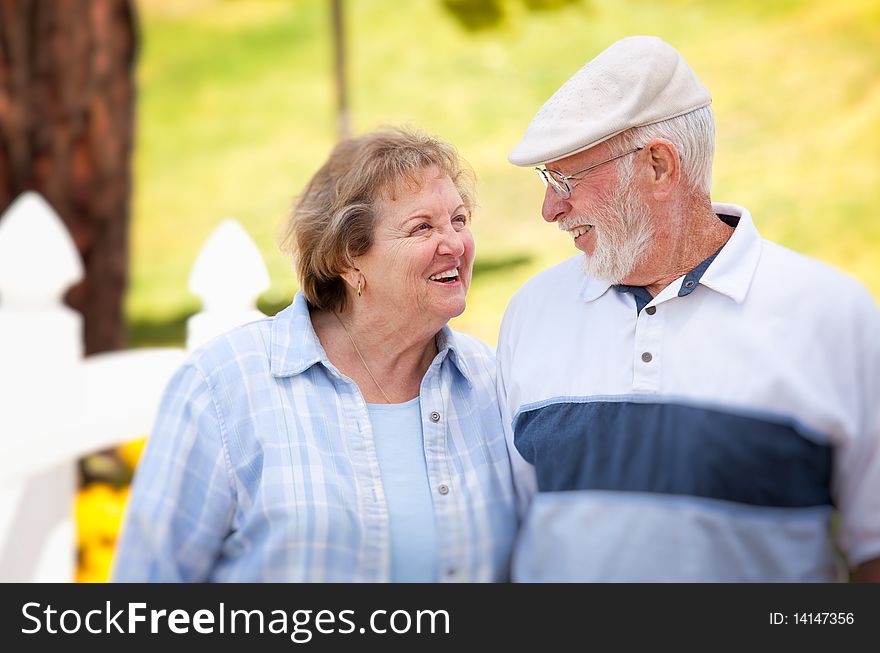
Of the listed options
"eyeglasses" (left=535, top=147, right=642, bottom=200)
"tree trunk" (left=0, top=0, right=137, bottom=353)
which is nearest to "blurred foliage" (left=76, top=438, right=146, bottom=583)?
"tree trunk" (left=0, top=0, right=137, bottom=353)

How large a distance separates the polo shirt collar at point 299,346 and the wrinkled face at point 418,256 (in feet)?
0.36

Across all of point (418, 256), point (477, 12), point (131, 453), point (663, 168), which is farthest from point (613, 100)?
point (477, 12)

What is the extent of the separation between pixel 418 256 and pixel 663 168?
54 cm

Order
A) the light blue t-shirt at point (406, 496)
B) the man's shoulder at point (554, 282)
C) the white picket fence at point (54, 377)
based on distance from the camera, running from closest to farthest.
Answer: the light blue t-shirt at point (406, 496), the man's shoulder at point (554, 282), the white picket fence at point (54, 377)

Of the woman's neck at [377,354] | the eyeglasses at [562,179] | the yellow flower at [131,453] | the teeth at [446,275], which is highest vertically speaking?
the yellow flower at [131,453]

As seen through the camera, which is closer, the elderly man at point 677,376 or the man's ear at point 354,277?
the elderly man at point 677,376

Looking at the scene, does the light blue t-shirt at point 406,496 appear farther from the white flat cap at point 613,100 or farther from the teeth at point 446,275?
the white flat cap at point 613,100

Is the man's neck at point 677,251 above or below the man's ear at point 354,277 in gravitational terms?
below

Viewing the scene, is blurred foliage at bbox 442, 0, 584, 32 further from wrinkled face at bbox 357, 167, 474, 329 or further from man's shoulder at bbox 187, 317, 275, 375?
man's shoulder at bbox 187, 317, 275, 375

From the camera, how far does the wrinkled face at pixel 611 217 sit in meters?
1.93

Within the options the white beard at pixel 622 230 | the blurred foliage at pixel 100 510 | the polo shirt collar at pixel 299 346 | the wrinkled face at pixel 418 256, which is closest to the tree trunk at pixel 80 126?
the blurred foliage at pixel 100 510

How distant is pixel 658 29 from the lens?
8406 mm

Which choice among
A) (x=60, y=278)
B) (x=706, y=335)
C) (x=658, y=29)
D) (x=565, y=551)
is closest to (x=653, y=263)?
(x=706, y=335)

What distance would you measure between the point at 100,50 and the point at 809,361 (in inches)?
124
